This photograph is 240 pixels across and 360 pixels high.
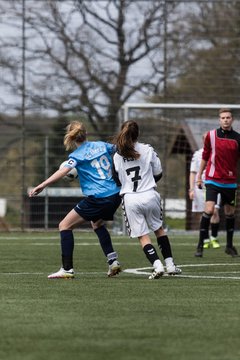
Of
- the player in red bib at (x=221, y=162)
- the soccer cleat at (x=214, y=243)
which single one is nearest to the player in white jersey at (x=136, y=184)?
the player in red bib at (x=221, y=162)

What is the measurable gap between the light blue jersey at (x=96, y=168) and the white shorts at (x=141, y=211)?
32 centimetres

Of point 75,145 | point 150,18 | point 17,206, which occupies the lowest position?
point 17,206

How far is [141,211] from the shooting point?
37.6 feet

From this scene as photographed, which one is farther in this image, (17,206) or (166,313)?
(17,206)

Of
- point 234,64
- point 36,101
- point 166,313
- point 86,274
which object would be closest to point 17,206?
point 36,101

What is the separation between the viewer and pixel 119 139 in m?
11.3

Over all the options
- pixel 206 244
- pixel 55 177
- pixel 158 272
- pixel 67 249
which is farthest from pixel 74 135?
pixel 206 244

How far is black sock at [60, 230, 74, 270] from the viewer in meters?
11.6

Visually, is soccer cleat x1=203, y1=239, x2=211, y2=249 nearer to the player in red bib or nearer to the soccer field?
the player in red bib

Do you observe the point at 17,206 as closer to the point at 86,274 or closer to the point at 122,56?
the point at 122,56

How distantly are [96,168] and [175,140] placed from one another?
14.9 m

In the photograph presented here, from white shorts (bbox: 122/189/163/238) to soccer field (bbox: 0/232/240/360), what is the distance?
1.67 ft

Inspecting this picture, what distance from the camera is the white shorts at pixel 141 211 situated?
11391 mm

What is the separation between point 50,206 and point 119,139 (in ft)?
48.7
